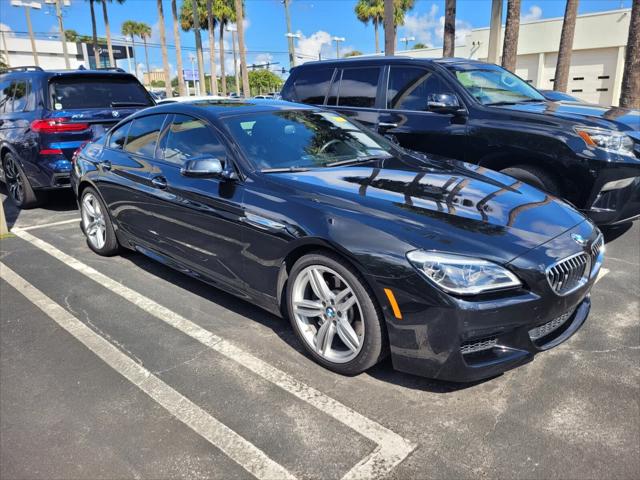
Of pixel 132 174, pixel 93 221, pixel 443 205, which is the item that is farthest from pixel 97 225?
pixel 443 205

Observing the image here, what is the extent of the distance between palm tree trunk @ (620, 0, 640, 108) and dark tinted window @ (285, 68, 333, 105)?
762 centimetres

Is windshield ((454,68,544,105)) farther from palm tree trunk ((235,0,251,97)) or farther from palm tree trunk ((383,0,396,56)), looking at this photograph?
palm tree trunk ((235,0,251,97))

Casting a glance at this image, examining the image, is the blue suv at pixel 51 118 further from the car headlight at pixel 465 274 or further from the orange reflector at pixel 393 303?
the car headlight at pixel 465 274

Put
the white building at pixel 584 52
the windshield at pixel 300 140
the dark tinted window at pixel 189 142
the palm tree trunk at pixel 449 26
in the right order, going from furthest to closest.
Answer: the white building at pixel 584 52 → the palm tree trunk at pixel 449 26 → the dark tinted window at pixel 189 142 → the windshield at pixel 300 140

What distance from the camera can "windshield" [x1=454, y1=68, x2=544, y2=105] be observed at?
5.61 metres

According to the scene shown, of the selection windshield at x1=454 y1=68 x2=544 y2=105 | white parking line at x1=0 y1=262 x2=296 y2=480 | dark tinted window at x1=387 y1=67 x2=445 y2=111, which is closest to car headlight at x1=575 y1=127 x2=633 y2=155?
windshield at x1=454 y1=68 x2=544 y2=105

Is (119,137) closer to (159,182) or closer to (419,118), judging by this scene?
(159,182)

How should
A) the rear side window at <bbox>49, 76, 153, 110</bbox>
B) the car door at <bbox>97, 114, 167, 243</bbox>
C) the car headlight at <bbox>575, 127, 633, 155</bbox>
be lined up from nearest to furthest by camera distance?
the car door at <bbox>97, 114, 167, 243</bbox>
the car headlight at <bbox>575, 127, 633, 155</bbox>
the rear side window at <bbox>49, 76, 153, 110</bbox>

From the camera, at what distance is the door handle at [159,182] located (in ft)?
13.2

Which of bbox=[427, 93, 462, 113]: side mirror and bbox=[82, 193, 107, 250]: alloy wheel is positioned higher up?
bbox=[427, 93, 462, 113]: side mirror

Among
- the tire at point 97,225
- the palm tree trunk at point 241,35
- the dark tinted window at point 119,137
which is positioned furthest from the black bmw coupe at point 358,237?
the palm tree trunk at point 241,35

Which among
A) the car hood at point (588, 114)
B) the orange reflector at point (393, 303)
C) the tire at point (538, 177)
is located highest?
the car hood at point (588, 114)

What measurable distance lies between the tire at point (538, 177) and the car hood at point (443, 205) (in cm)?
139

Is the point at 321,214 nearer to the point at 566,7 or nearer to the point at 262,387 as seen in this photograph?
the point at 262,387
